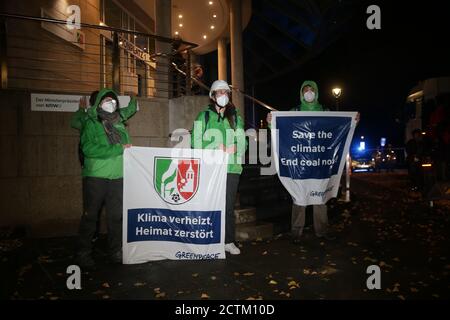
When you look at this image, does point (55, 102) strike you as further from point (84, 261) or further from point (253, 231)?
point (253, 231)

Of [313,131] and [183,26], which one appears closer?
[313,131]

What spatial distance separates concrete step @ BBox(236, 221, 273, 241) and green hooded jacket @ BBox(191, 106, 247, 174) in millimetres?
1282

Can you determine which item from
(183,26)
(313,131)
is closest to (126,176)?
(313,131)

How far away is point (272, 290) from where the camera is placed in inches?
157

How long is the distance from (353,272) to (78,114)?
428cm

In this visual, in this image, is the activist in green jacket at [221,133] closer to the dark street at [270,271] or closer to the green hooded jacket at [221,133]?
the green hooded jacket at [221,133]

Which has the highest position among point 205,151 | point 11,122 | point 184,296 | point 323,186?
point 11,122

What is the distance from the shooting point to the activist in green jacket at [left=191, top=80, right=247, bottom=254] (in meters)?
5.13

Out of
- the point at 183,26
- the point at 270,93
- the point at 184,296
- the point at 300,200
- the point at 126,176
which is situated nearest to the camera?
the point at 184,296

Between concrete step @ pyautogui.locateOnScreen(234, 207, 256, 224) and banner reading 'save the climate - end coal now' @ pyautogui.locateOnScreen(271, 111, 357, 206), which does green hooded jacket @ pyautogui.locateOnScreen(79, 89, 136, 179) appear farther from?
banner reading 'save the climate - end coal now' @ pyautogui.locateOnScreen(271, 111, 357, 206)

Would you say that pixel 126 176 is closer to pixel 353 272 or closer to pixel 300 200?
pixel 300 200

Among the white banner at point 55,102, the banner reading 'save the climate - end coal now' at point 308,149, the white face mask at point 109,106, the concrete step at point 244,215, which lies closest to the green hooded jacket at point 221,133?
the banner reading 'save the climate - end coal now' at point 308,149

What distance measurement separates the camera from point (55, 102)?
6352 millimetres

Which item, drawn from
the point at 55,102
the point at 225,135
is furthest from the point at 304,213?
the point at 55,102
